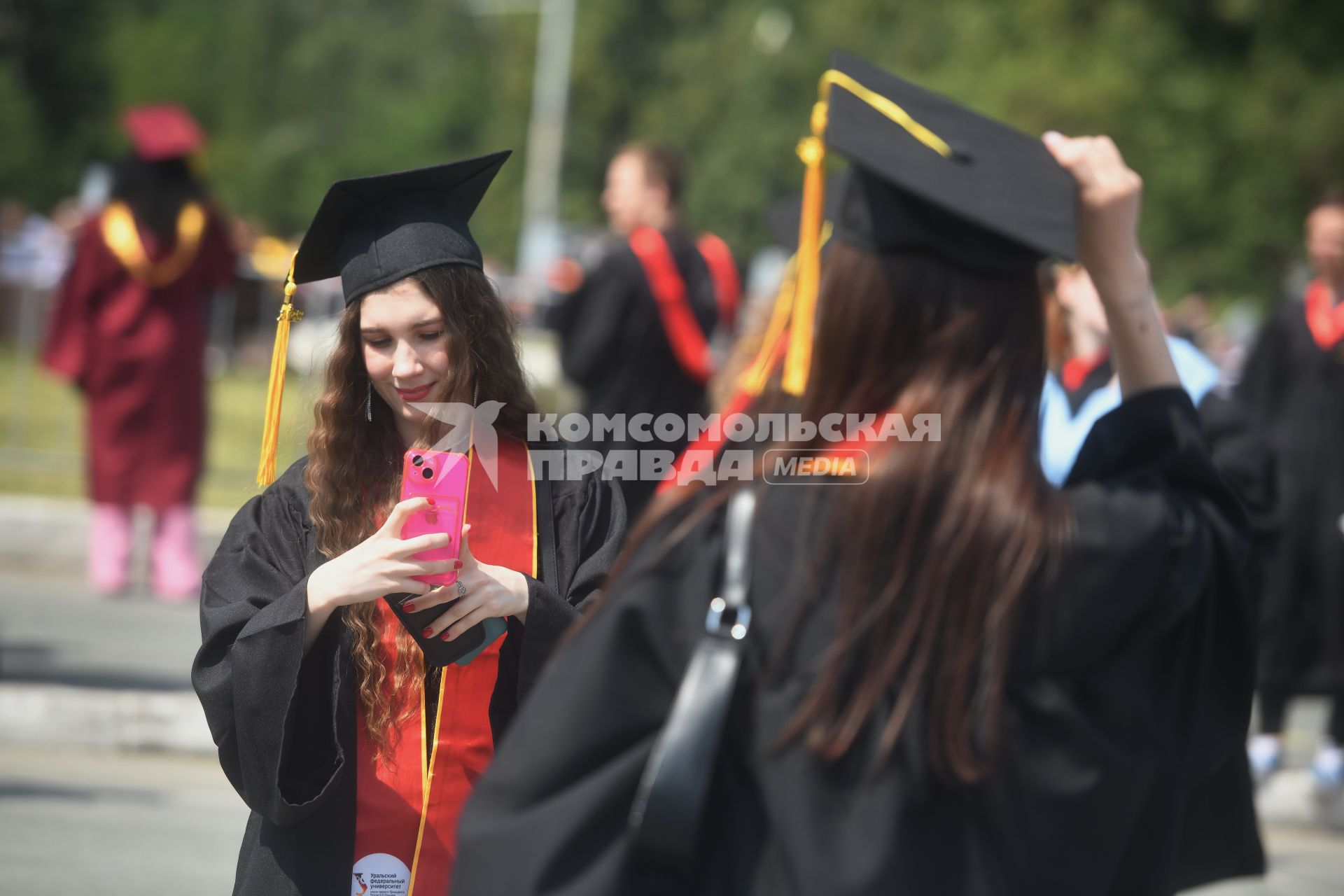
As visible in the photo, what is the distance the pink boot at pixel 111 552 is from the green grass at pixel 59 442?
1247mm

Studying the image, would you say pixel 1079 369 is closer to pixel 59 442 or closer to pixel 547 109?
pixel 59 442

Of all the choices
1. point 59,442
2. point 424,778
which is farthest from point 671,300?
point 59,442

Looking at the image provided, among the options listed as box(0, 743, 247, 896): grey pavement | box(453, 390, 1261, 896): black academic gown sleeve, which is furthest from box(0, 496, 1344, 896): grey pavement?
box(453, 390, 1261, 896): black academic gown sleeve

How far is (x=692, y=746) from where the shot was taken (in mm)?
1690

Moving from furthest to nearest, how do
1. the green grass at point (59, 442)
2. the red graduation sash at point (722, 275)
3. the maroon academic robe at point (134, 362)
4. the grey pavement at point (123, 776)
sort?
the green grass at point (59, 442) → the maroon academic robe at point (134, 362) → the red graduation sash at point (722, 275) → the grey pavement at point (123, 776)

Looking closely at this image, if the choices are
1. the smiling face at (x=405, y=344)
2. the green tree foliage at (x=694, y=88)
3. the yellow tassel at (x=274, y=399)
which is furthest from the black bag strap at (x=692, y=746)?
the green tree foliage at (x=694, y=88)

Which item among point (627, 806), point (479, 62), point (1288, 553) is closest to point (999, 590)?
point (627, 806)

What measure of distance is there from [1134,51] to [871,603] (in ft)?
61.3

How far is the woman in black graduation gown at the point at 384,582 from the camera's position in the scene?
2.44 meters

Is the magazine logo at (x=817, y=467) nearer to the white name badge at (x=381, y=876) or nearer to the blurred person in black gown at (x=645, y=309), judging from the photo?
the white name badge at (x=381, y=876)

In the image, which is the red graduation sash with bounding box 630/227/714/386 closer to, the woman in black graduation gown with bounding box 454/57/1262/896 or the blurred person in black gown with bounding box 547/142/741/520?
the blurred person in black gown with bounding box 547/142/741/520

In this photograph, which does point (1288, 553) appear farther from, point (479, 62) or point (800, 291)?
point (479, 62)

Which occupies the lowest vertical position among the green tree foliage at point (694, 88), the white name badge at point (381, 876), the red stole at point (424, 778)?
the white name badge at point (381, 876)

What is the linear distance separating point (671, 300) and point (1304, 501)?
9.59 feet
